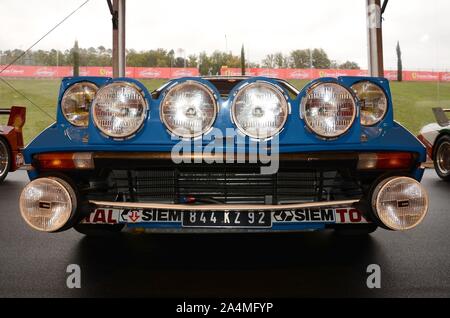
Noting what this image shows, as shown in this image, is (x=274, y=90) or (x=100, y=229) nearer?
(x=274, y=90)

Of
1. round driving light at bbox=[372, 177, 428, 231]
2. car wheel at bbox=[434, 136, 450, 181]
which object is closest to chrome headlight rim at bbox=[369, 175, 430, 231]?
round driving light at bbox=[372, 177, 428, 231]

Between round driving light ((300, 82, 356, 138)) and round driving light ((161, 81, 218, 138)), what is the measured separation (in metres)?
0.39

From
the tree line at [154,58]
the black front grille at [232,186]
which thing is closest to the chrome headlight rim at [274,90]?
the black front grille at [232,186]

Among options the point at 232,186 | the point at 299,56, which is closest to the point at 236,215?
the point at 232,186

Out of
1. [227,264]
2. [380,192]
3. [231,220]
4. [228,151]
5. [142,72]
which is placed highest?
[142,72]

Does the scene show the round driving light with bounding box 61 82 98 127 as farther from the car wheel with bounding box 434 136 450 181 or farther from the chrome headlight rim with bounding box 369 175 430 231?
the car wheel with bounding box 434 136 450 181

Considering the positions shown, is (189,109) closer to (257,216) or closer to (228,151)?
(228,151)

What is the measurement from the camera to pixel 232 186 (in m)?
2.06

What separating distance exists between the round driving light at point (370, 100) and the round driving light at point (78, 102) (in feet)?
4.11

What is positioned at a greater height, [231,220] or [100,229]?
[231,220]

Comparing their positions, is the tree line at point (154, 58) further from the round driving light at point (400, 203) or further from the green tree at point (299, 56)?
the round driving light at point (400, 203)

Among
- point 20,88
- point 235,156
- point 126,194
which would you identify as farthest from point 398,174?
point 20,88

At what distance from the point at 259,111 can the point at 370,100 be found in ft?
1.90

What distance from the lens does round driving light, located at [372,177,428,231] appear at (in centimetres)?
178
